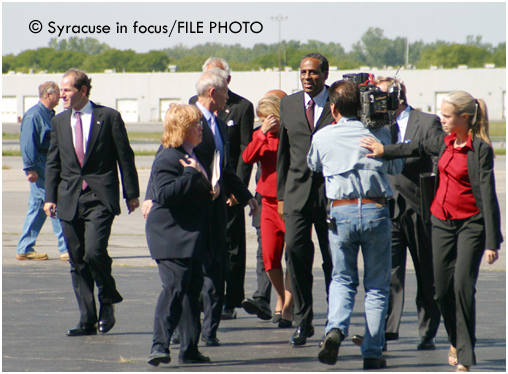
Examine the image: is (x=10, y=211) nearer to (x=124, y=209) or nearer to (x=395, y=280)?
(x=124, y=209)

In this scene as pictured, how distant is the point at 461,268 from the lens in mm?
5336

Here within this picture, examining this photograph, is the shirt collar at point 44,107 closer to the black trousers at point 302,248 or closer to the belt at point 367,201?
the black trousers at point 302,248

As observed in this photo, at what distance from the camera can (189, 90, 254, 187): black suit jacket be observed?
7.38m

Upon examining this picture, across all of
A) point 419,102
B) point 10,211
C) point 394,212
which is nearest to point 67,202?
point 394,212

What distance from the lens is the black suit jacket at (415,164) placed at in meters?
6.34

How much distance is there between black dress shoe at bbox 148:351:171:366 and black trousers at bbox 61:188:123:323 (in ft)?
4.21

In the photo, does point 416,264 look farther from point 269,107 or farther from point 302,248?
point 269,107

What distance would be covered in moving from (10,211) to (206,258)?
9864 mm

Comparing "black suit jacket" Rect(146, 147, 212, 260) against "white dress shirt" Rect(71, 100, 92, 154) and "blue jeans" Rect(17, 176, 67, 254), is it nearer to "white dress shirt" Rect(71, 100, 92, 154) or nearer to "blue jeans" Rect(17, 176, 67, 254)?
"white dress shirt" Rect(71, 100, 92, 154)

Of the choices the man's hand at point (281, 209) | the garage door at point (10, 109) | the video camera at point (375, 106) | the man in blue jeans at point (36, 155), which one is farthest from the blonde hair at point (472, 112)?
the garage door at point (10, 109)

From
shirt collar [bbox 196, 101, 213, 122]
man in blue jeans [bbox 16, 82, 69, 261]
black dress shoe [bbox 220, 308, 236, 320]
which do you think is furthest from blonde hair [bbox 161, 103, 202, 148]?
man in blue jeans [bbox 16, 82, 69, 261]

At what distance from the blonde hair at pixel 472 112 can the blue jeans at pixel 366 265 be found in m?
0.80

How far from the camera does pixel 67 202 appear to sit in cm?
663

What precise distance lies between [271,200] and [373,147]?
191 centimetres
